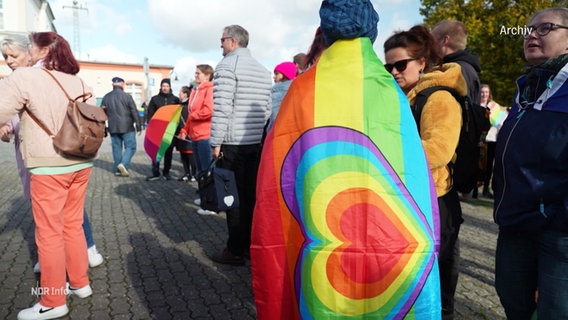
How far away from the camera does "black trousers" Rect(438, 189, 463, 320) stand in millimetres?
2387

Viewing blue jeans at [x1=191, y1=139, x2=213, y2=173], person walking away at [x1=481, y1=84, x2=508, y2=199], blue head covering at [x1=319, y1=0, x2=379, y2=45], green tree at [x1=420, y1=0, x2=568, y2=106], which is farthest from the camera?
green tree at [x1=420, y1=0, x2=568, y2=106]

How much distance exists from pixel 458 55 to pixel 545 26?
3.92 ft

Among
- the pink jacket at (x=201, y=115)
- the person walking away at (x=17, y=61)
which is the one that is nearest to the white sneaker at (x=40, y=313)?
the person walking away at (x=17, y=61)

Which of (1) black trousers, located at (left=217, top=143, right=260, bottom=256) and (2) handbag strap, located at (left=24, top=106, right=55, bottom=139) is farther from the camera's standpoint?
(1) black trousers, located at (left=217, top=143, right=260, bottom=256)

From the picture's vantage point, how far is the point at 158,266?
4.04 m

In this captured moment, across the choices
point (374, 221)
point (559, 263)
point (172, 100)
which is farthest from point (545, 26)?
point (172, 100)

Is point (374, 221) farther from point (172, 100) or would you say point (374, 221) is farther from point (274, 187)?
point (172, 100)

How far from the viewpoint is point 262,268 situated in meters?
1.76

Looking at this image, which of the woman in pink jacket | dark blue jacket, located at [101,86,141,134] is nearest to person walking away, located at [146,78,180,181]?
dark blue jacket, located at [101,86,141,134]

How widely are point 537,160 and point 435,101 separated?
547 mm

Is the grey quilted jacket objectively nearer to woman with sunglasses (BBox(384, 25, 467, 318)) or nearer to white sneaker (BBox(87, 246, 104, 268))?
white sneaker (BBox(87, 246, 104, 268))

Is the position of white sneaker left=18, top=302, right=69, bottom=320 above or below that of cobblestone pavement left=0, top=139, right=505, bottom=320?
above

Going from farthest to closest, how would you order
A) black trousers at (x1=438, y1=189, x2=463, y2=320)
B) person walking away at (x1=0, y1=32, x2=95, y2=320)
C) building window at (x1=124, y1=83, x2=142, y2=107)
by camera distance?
1. building window at (x1=124, y1=83, x2=142, y2=107)
2. person walking away at (x1=0, y1=32, x2=95, y2=320)
3. black trousers at (x1=438, y1=189, x2=463, y2=320)

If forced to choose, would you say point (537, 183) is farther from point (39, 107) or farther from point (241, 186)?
point (39, 107)
